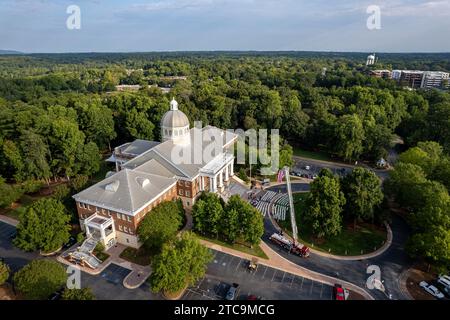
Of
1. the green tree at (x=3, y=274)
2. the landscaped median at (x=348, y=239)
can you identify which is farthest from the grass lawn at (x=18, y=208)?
the landscaped median at (x=348, y=239)

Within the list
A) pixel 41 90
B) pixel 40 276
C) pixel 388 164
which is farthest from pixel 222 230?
pixel 41 90

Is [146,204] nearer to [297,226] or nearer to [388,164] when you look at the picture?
[297,226]

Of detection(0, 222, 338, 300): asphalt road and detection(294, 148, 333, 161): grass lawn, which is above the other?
detection(294, 148, 333, 161): grass lawn

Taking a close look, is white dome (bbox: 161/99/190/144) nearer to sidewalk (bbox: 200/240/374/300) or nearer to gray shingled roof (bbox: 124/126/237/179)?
gray shingled roof (bbox: 124/126/237/179)

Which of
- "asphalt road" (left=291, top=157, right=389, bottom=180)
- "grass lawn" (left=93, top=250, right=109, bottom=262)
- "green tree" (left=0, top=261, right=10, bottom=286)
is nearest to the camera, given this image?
"green tree" (left=0, top=261, right=10, bottom=286)

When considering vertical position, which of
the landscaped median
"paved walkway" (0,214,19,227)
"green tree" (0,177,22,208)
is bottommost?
the landscaped median

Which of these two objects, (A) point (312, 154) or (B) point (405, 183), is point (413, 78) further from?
(B) point (405, 183)

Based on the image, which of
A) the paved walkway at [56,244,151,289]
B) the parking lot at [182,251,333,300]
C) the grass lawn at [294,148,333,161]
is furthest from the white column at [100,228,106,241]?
the grass lawn at [294,148,333,161]
